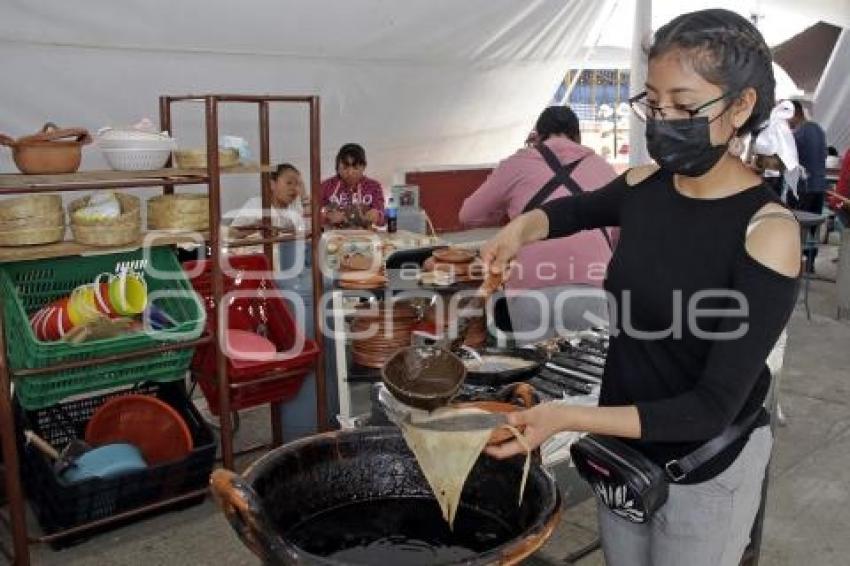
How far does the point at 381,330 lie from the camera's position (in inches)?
131

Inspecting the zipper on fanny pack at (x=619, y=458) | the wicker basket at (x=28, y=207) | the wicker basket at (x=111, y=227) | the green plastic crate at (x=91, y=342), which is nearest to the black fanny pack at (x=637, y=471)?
the zipper on fanny pack at (x=619, y=458)

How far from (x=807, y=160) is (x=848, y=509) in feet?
16.4

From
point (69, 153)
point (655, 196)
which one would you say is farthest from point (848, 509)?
point (69, 153)

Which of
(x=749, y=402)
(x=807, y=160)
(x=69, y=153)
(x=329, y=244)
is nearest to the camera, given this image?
(x=749, y=402)

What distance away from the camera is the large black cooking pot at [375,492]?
143 centimetres

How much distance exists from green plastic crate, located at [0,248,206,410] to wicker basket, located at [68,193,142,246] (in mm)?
270

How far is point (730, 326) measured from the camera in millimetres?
1244

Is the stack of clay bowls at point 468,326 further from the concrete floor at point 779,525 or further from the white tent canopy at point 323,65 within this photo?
the white tent canopy at point 323,65

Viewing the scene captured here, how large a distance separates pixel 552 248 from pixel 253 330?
1.40 meters

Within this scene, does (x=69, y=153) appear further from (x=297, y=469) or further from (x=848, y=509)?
(x=848, y=509)

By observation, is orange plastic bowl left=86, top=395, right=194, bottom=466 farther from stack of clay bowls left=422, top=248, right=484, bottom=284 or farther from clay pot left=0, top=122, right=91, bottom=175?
stack of clay bowls left=422, top=248, right=484, bottom=284

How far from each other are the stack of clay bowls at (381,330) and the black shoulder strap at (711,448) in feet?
6.41

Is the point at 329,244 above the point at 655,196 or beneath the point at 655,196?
beneath

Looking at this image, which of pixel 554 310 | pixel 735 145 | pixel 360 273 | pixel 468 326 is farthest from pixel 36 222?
pixel 735 145
